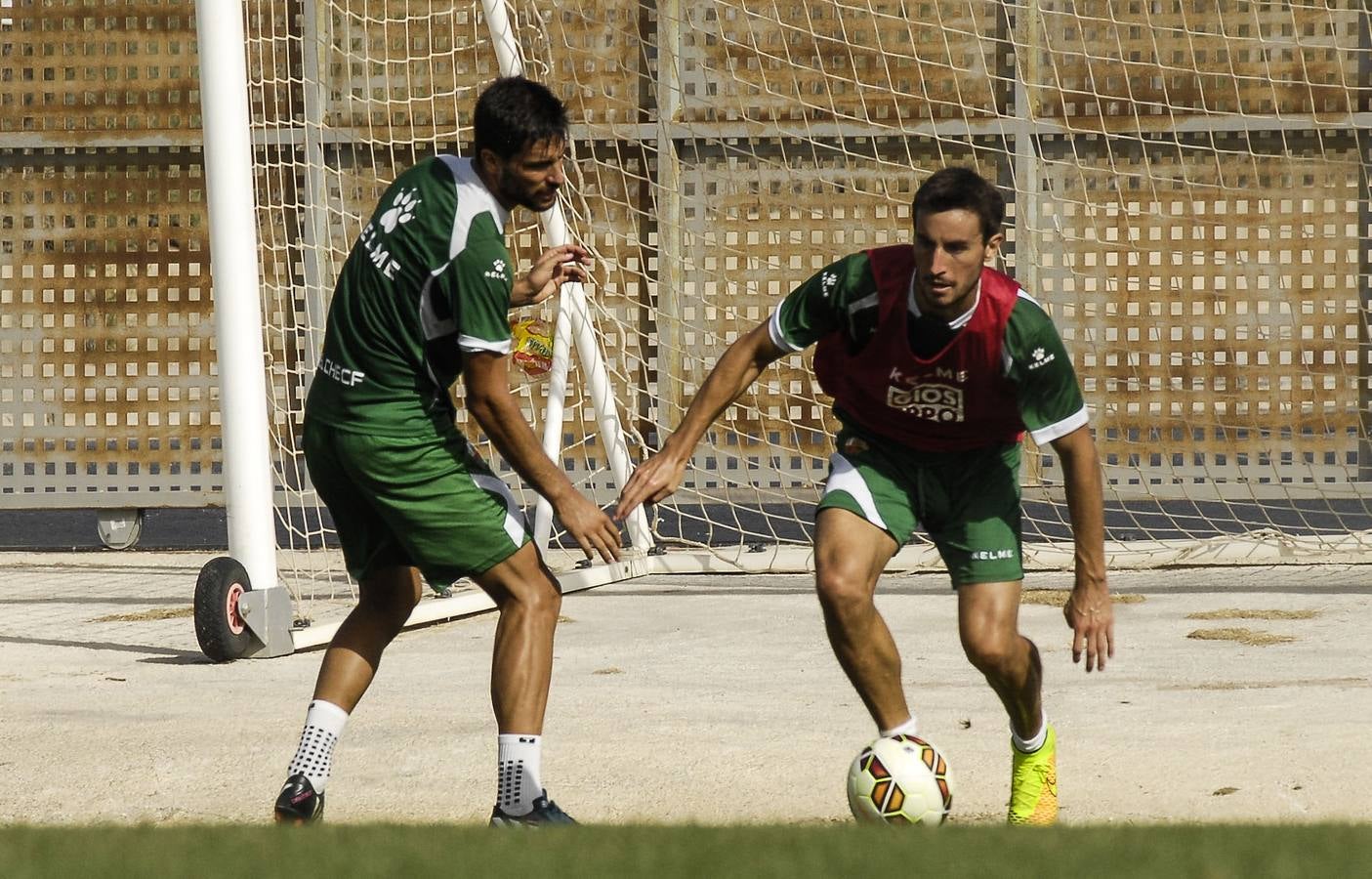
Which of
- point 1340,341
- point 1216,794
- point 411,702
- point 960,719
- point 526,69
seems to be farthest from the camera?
point 1340,341

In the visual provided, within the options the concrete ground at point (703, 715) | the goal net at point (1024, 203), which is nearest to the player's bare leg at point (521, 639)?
the concrete ground at point (703, 715)

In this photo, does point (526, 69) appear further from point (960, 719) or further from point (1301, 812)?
point (1301, 812)

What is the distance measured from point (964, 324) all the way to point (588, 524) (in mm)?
1015

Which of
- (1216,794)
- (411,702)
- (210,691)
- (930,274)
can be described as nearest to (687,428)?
(930,274)

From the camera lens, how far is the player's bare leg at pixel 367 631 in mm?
4223

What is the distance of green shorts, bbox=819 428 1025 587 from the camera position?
170 inches

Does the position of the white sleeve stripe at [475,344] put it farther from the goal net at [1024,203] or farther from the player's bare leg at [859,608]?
the goal net at [1024,203]

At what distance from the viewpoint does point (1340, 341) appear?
1001cm

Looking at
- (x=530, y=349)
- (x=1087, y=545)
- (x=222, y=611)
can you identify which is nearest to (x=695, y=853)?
(x=1087, y=545)

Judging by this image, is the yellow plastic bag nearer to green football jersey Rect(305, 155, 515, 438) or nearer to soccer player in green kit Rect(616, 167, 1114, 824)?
→ soccer player in green kit Rect(616, 167, 1114, 824)

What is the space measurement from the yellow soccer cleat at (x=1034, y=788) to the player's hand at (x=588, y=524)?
3.66ft

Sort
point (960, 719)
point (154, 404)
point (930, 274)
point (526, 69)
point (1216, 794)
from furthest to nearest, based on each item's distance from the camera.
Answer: point (154, 404) < point (526, 69) < point (960, 719) < point (1216, 794) < point (930, 274)

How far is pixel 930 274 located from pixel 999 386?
0.36 metres

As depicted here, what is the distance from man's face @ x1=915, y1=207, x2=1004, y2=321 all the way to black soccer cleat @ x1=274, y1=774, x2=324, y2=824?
184 cm
